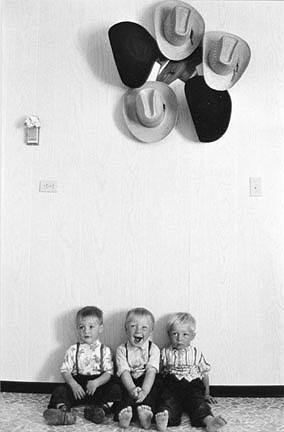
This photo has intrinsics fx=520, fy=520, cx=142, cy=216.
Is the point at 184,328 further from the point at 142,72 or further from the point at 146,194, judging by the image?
the point at 142,72

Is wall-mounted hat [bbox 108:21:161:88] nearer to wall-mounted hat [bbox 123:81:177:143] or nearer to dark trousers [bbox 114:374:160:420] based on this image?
wall-mounted hat [bbox 123:81:177:143]

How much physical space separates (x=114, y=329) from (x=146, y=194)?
28.6 inches

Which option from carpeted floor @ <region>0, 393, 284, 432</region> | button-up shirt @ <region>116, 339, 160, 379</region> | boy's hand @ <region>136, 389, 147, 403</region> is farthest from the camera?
button-up shirt @ <region>116, 339, 160, 379</region>

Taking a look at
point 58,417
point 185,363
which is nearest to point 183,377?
point 185,363

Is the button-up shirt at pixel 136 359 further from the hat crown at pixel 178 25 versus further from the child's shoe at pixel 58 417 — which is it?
the hat crown at pixel 178 25

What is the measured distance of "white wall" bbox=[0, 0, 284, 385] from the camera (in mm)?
2707

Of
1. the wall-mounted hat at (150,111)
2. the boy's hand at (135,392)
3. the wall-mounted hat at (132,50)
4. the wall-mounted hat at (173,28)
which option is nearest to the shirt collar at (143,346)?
the boy's hand at (135,392)

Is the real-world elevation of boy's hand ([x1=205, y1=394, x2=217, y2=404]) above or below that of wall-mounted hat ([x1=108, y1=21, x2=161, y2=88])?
below

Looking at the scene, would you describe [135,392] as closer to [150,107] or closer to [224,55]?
[150,107]

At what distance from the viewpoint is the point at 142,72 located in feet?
8.57

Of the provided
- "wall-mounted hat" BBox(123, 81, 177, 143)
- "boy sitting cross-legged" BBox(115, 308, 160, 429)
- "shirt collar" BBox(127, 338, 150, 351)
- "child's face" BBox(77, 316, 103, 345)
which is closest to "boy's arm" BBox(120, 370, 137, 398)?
"boy sitting cross-legged" BBox(115, 308, 160, 429)

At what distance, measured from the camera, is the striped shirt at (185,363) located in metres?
2.58

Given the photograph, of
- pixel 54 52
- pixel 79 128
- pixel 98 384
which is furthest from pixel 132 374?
pixel 54 52

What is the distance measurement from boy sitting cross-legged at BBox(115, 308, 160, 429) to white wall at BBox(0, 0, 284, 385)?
119 mm
